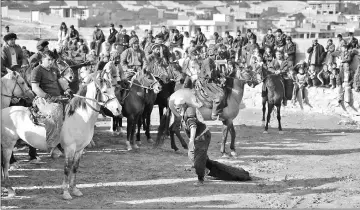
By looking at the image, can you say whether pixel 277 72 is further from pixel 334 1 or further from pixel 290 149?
pixel 334 1

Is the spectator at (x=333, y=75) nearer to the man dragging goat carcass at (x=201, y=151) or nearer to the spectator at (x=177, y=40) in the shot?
the spectator at (x=177, y=40)

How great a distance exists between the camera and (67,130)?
12.2 metres

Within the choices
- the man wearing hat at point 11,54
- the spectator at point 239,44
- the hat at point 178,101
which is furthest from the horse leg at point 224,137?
the spectator at point 239,44

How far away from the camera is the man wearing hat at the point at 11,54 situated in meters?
16.0

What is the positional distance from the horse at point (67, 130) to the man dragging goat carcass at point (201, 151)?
186cm

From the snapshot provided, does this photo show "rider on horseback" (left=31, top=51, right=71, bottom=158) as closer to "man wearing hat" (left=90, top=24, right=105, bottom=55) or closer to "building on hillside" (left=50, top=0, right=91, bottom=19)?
"man wearing hat" (left=90, top=24, right=105, bottom=55)

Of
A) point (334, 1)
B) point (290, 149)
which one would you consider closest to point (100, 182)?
point (290, 149)

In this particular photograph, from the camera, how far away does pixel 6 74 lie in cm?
1487

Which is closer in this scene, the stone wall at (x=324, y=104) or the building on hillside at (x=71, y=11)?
the stone wall at (x=324, y=104)

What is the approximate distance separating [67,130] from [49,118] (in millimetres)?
383

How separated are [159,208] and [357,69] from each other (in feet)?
47.1

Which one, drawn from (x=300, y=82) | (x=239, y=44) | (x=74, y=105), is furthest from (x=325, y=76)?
(x=74, y=105)

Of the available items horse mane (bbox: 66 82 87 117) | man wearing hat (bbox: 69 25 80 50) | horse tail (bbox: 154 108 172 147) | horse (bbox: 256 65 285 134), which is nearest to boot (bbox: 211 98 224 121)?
horse tail (bbox: 154 108 172 147)

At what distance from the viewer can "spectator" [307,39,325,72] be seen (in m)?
26.4
